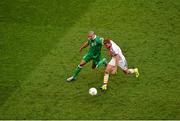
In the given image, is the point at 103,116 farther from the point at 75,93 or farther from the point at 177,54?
the point at 177,54

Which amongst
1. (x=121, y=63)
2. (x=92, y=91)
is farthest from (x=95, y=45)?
(x=92, y=91)

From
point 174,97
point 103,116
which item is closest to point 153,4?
point 174,97

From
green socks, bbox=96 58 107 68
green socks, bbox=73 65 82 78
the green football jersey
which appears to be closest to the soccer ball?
green socks, bbox=73 65 82 78

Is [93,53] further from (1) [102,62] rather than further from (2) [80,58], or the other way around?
(2) [80,58]

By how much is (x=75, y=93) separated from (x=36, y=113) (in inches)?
63.2

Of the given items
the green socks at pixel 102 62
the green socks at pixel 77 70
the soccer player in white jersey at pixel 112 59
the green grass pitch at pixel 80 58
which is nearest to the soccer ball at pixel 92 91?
the green grass pitch at pixel 80 58

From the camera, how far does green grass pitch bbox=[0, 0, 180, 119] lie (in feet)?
44.9

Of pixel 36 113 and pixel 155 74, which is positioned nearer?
pixel 36 113

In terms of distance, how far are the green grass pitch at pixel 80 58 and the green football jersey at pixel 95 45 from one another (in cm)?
108

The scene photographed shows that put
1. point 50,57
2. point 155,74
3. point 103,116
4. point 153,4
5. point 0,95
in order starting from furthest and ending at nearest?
point 153,4, point 50,57, point 155,74, point 0,95, point 103,116

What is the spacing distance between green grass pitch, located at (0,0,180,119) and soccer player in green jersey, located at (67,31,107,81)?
0.46 metres

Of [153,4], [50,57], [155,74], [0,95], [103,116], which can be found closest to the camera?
[103,116]

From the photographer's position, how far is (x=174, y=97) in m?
14.0

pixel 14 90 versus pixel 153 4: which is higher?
pixel 153 4
